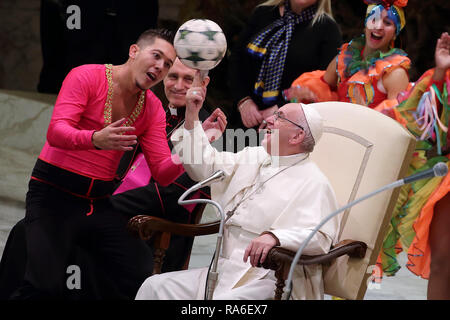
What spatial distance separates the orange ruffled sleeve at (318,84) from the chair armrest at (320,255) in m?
1.19

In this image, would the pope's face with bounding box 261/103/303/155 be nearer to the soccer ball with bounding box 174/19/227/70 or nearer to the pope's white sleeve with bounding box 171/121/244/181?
the pope's white sleeve with bounding box 171/121/244/181

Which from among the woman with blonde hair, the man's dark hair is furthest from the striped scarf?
the man's dark hair

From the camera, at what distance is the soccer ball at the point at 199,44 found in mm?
3270

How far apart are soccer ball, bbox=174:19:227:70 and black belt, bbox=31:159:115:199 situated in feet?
2.32

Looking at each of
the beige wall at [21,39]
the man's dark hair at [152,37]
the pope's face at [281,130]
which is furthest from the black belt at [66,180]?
the beige wall at [21,39]

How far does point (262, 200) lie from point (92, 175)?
767mm

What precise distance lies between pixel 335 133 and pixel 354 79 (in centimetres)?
64

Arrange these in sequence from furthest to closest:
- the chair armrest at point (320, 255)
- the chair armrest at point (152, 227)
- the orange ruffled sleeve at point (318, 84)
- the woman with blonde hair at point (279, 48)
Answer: the woman with blonde hair at point (279, 48) → the orange ruffled sleeve at point (318, 84) → the chair armrest at point (152, 227) → the chair armrest at point (320, 255)

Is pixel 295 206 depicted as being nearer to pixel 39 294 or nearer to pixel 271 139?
pixel 271 139

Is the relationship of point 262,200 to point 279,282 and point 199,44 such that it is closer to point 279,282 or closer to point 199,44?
point 279,282

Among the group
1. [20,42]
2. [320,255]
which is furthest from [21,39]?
[320,255]

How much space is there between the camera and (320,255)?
313 centimetres

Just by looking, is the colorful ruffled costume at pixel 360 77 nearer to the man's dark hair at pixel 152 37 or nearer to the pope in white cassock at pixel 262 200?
the pope in white cassock at pixel 262 200
